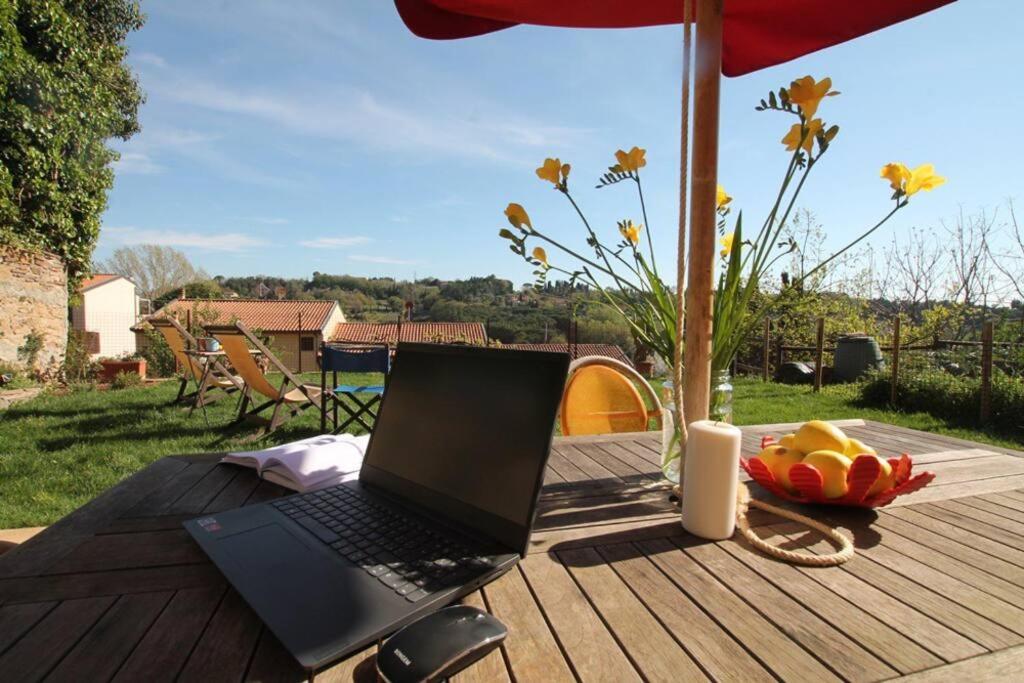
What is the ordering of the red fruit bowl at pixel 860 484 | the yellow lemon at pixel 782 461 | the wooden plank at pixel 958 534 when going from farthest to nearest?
the yellow lemon at pixel 782 461, the red fruit bowl at pixel 860 484, the wooden plank at pixel 958 534

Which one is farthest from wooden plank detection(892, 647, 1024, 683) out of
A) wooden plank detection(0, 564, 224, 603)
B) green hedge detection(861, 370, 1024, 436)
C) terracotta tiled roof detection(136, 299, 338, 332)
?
terracotta tiled roof detection(136, 299, 338, 332)

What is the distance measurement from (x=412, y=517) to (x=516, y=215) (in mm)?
638

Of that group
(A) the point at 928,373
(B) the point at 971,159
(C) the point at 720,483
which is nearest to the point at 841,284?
(B) the point at 971,159

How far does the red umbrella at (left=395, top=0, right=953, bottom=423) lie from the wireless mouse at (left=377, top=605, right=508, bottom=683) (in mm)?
570

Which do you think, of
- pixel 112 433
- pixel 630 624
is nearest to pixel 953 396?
pixel 630 624

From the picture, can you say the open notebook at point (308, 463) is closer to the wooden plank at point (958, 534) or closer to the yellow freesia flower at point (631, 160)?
the yellow freesia flower at point (631, 160)

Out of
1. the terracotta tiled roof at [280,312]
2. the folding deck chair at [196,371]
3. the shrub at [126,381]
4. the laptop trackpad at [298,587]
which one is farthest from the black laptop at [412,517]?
the terracotta tiled roof at [280,312]

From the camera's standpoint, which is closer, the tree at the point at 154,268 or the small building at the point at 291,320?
the small building at the point at 291,320

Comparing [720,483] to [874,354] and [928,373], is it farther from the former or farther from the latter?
[874,354]

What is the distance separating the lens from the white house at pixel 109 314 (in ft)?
76.1

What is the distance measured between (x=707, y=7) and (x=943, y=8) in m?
0.70

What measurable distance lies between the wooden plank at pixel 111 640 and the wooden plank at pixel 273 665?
0.14 metres

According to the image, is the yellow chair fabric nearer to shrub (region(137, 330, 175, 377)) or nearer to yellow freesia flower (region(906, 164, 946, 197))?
yellow freesia flower (region(906, 164, 946, 197))

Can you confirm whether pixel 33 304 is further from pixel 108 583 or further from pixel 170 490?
pixel 108 583
